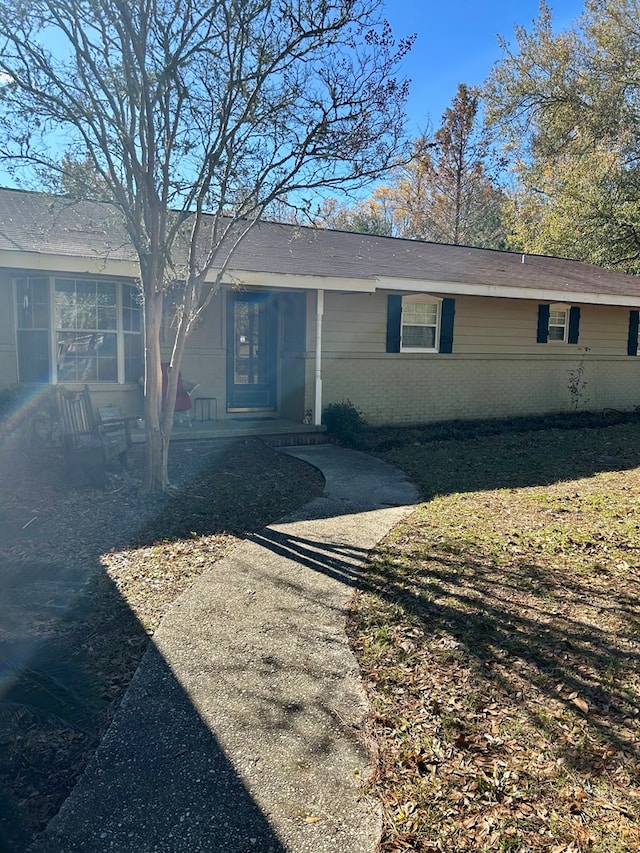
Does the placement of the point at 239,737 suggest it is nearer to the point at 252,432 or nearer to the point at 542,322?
the point at 252,432

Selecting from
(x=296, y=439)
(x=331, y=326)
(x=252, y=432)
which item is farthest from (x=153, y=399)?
(x=331, y=326)

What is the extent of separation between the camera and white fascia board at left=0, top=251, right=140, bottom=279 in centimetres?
755

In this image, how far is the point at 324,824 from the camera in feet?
7.48

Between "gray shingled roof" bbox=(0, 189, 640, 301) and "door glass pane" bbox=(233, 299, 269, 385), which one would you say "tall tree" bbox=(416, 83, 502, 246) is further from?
"door glass pane" bbox=(233, 299, 269, 385)

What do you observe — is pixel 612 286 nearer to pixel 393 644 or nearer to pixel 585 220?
pixel 585 220

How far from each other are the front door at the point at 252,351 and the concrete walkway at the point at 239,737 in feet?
22.5

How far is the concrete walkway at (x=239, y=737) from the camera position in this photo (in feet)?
7.34

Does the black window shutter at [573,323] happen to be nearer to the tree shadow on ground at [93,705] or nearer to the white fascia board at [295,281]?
the white fascia board at [295,281]

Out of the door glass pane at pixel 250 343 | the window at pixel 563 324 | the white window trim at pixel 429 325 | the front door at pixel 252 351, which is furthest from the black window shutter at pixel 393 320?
the window at pixel 563 324

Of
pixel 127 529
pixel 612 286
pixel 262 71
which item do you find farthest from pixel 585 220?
pixel 127 529

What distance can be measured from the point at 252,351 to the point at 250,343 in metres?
0.15

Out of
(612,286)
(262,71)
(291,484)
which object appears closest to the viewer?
(262,71)

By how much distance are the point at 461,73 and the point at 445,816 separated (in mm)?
32206

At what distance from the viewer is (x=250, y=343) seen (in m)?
11.5
